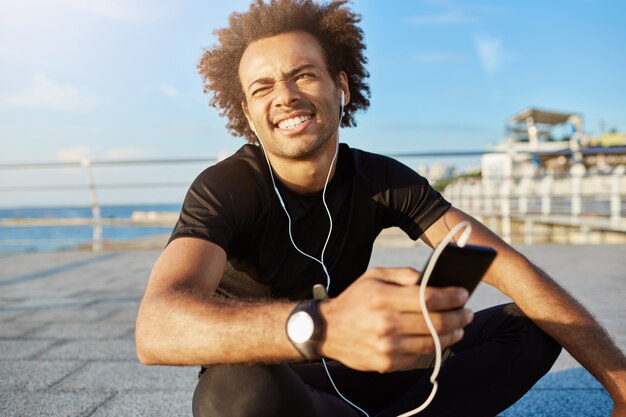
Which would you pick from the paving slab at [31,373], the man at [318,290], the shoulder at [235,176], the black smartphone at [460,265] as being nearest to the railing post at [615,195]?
the man at [318,290]

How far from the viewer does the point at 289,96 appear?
1522mm

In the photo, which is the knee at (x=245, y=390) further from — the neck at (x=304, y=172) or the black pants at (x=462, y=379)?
the neck at (x=304, y=172)

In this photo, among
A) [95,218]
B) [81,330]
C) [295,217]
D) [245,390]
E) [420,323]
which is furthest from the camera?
[95,218]

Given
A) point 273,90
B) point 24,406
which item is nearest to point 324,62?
point 273,90

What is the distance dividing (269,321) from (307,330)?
0.08 metres

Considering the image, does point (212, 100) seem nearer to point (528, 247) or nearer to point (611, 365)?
point (611, 365)

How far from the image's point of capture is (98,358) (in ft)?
7.42

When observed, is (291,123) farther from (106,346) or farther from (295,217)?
(106,346)

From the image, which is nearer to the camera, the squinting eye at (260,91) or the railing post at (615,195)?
the squinting eye at (260,91)

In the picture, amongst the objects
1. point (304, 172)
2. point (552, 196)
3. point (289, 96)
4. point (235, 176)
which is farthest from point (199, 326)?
point (552, 196)

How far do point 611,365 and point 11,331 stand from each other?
271 cm

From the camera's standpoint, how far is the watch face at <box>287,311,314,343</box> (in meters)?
0.85

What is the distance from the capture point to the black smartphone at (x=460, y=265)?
2.51 feet

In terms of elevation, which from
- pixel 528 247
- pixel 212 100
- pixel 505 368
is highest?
pixel 212 100
